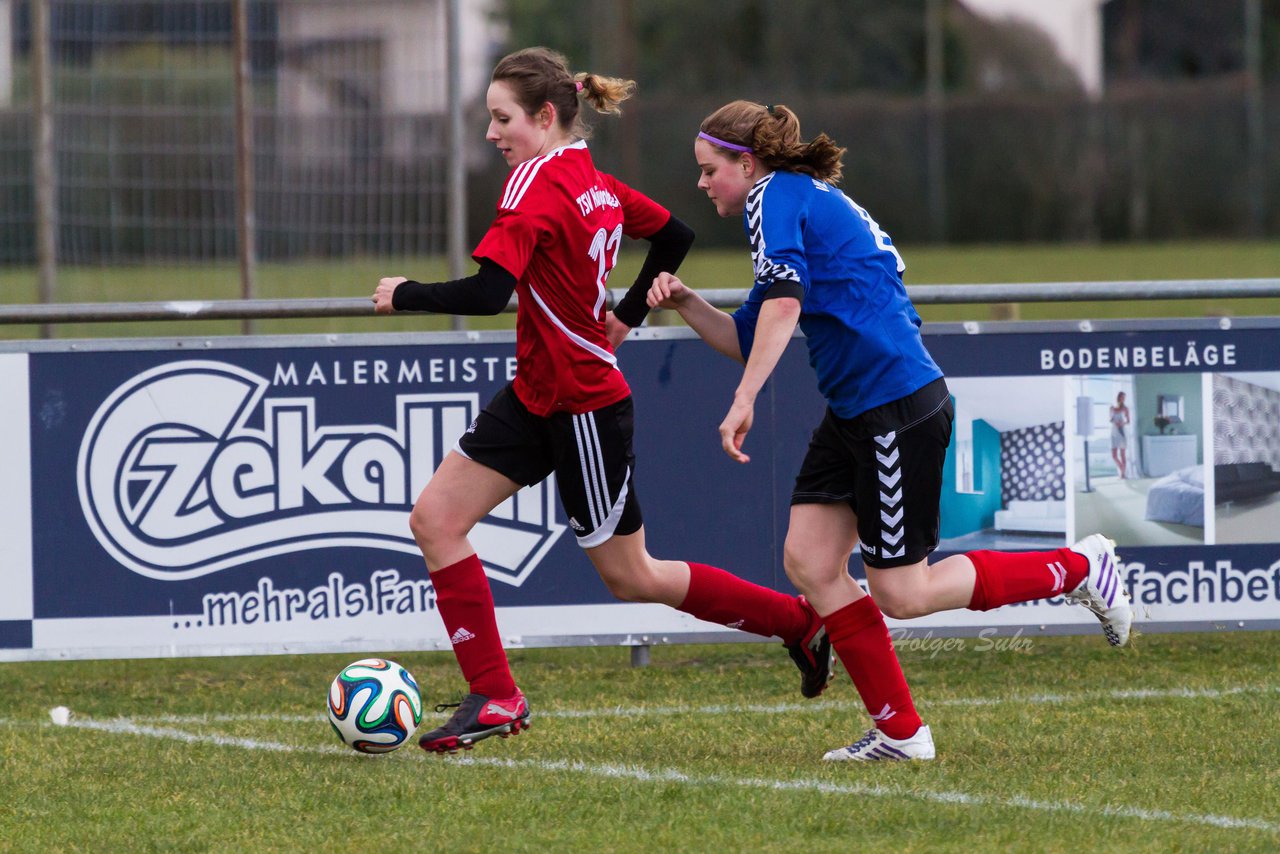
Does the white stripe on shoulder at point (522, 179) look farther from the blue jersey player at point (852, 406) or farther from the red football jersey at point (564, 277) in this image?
the blue jersey player at point (852, 406)

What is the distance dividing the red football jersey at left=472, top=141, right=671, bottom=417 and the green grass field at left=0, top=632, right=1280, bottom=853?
1152mm

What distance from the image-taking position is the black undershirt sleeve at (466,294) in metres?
4.85

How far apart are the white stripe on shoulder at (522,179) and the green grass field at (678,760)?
1.69 meters

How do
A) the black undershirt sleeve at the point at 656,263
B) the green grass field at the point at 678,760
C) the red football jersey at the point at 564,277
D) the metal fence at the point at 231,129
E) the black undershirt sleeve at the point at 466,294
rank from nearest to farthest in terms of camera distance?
the green grass field at the point at 678,760 < the black undershirt sleeve at the point at 466,294 < the red football jersey at the point at 564,277 < the black undershirt sleeve at the point at 656,263 < the metal fence at the point at 231,129

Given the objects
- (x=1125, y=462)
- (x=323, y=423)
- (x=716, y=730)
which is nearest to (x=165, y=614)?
(x=323, y=423)

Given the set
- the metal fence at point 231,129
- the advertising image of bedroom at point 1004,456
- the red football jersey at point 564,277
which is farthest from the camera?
the metal fence at point 231,129

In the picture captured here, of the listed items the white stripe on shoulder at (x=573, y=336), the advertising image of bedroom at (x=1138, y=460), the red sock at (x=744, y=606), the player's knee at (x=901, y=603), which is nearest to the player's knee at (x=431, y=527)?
the white stripe on shoulder at (x=573, y=336)

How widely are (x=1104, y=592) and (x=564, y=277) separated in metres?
1.95

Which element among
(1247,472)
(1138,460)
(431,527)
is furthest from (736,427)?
(1247,472)

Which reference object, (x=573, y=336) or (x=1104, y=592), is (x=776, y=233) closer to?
(x=573, y=336)

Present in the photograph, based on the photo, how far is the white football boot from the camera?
204 inches

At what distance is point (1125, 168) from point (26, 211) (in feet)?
108

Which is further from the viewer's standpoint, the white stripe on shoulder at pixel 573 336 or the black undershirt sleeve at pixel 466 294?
the white stripe on shoulder at pixel 573 336

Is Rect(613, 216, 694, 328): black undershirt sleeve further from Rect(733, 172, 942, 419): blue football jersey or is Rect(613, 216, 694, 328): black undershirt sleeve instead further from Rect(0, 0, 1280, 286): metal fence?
Rect(0, 0, 1280, 286): metal fence
